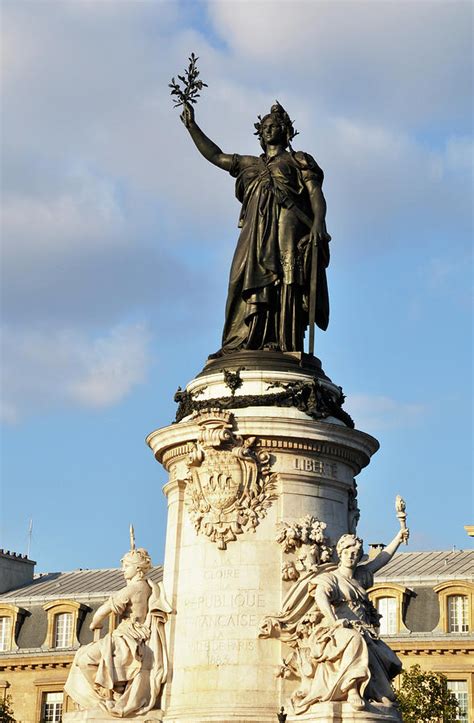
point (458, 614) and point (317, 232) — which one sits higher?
point (458, 614)

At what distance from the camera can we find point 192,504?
25.7 metres

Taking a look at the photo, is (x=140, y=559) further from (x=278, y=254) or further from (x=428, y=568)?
(x=428, y=568)

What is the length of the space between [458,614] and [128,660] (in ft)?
132

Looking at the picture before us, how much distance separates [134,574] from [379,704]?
496 cm

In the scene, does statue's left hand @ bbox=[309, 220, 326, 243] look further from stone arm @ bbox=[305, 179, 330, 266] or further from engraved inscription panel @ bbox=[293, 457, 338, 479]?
engraved inscription panel @ bbox=[293, 457, 338, 479]

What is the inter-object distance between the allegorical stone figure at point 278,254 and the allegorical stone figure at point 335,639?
14.8 ft

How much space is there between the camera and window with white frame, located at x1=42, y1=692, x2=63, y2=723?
68.1m

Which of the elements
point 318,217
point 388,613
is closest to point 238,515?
point 318,217

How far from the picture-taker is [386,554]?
25453 mm

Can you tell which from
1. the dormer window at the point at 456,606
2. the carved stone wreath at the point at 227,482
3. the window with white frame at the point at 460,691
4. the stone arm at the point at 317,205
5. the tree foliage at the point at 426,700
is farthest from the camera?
the dormer window at the point at 456,606

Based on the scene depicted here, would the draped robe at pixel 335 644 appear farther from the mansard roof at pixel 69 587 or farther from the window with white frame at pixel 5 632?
the window with white frame at pixel 5 632

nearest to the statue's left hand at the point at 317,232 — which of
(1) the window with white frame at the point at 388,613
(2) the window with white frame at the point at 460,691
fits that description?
(2) the window with white frame at the point at 460,691

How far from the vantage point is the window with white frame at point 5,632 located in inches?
2795

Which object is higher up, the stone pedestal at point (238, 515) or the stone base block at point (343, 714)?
the stone pedestal at point (238, 515)
